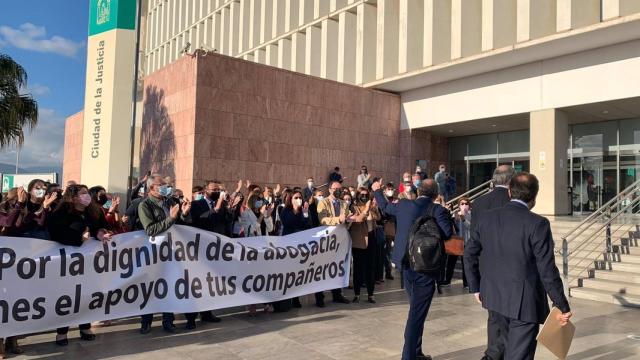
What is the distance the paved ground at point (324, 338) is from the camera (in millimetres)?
5570

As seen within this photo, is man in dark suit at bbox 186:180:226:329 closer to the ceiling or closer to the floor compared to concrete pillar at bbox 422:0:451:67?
closer to the floor

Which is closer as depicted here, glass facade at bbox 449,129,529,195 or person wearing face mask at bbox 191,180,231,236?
person wearing face mask at bbox 191,180,231,236

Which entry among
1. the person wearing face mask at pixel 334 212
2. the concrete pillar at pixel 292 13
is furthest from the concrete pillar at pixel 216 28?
the person wearing face mask at pixel 334 212

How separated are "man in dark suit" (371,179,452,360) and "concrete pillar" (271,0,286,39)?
22186 millimetres

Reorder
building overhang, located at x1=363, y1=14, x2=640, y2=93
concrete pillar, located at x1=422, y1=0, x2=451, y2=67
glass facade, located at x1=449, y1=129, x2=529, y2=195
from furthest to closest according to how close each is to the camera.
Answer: glass facade, located at x1=449, y1=129, x2=529, y2=195
concrete pillar, located at x1=422, y1=0, x2=451, y2=67
building overhang, located at x1=363, y1=14, x2=640, y2=93

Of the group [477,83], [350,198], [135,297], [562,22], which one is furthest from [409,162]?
[135,297]

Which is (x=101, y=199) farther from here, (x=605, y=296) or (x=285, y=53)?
(x=285, y=53)

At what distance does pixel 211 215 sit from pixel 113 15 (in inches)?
249

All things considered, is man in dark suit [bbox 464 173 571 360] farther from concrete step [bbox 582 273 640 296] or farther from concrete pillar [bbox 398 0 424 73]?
concrete pillar [bbox 398 0 424 73]

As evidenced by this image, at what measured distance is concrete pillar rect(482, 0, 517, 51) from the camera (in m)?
17.5

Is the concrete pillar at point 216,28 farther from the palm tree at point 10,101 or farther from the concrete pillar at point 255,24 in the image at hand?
the palm tree at point 10,101

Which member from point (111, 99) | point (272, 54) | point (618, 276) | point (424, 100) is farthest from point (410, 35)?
point (618, 276)

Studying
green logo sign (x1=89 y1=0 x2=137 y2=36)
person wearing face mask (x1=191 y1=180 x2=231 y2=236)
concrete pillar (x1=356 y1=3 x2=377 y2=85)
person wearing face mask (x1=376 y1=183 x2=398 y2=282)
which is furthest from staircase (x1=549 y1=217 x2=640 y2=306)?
concrete pillar (x1=356 y1=3 x2=377 y2=85)

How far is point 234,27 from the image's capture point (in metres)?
30.1
